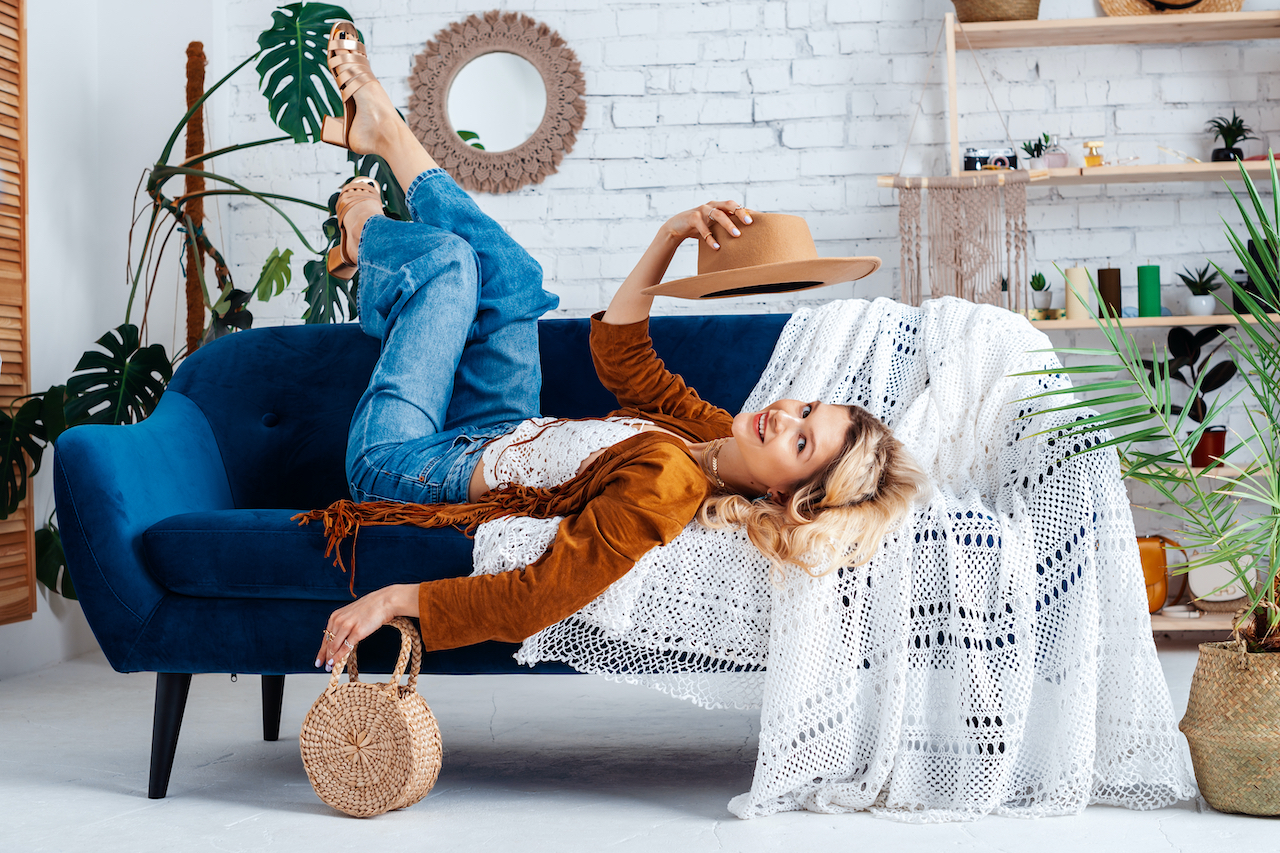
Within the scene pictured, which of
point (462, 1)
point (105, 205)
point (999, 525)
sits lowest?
point (999, 525)

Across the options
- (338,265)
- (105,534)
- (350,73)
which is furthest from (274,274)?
(105,534)

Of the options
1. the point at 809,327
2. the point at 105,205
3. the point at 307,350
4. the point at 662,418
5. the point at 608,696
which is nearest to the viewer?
the point at 662,418

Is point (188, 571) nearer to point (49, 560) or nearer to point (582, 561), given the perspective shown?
point (582, 561)

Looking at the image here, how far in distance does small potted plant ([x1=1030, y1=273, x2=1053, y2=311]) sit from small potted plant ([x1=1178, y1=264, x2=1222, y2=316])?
37cm

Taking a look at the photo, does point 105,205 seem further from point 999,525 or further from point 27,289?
point 999,525

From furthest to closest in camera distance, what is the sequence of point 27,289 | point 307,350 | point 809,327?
point 27,289 < point 307,350 < point 809,327

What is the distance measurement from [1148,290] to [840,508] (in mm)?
1954

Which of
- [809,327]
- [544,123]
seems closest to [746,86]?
[544,123]

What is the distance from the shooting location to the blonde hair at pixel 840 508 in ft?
5.19

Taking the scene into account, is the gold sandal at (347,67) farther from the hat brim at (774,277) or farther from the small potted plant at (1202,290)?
the small potted plant at (1202,290)

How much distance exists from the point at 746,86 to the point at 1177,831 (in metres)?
2.53

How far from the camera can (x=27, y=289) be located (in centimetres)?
287

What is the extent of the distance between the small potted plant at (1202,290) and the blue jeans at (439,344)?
6.45ft

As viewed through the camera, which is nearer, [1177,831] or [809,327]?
[1177,831]
